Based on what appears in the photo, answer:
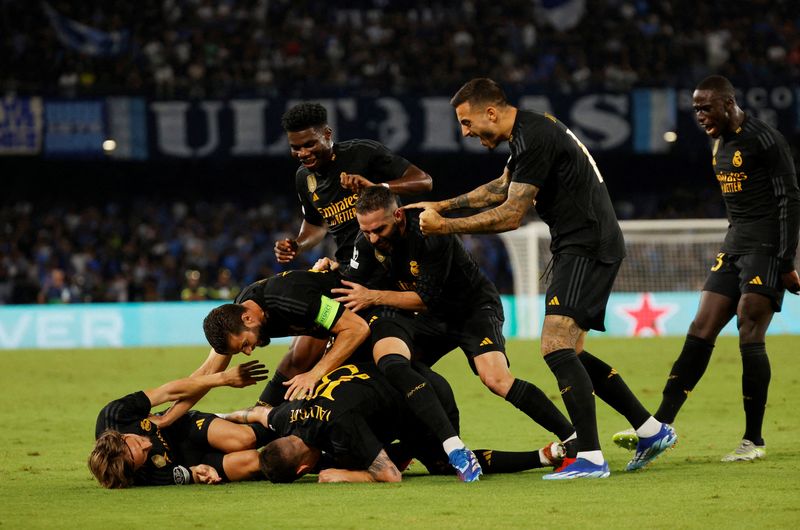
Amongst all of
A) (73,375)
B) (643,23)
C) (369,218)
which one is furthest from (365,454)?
(643,23)

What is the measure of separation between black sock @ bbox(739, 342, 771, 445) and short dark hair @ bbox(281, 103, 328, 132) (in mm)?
3028

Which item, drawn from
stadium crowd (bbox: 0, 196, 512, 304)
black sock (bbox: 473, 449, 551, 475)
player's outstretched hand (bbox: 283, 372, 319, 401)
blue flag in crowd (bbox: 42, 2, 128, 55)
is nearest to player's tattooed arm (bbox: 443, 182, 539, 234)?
player's outstretched hand (bbox: 283, 372, 319, 401)

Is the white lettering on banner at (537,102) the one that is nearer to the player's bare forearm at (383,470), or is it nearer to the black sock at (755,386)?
the black sock at (755,386)

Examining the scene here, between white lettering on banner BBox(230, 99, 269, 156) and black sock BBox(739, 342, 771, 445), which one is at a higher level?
white lettering on banner BBox(230, 99, 269, 156)

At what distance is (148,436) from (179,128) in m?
17.4

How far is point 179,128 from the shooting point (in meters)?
23.2

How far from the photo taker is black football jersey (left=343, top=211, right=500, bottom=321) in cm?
680

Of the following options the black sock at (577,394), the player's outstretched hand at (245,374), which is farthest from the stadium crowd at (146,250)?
the black sock at (577,394)

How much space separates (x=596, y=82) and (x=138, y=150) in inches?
377

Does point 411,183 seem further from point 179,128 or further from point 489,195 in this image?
point 179,128

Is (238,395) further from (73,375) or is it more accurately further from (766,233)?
(766,233)

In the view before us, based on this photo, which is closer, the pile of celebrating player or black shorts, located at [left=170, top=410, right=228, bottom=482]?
the pile of celebrating player

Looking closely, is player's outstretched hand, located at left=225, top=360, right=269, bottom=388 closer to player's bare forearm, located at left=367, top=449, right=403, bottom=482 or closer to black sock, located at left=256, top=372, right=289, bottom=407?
player's bare forearm, located at left=367, top=449, right=403, bottom=482

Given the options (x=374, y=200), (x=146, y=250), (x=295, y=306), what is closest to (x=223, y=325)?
(x=295, y=306)
